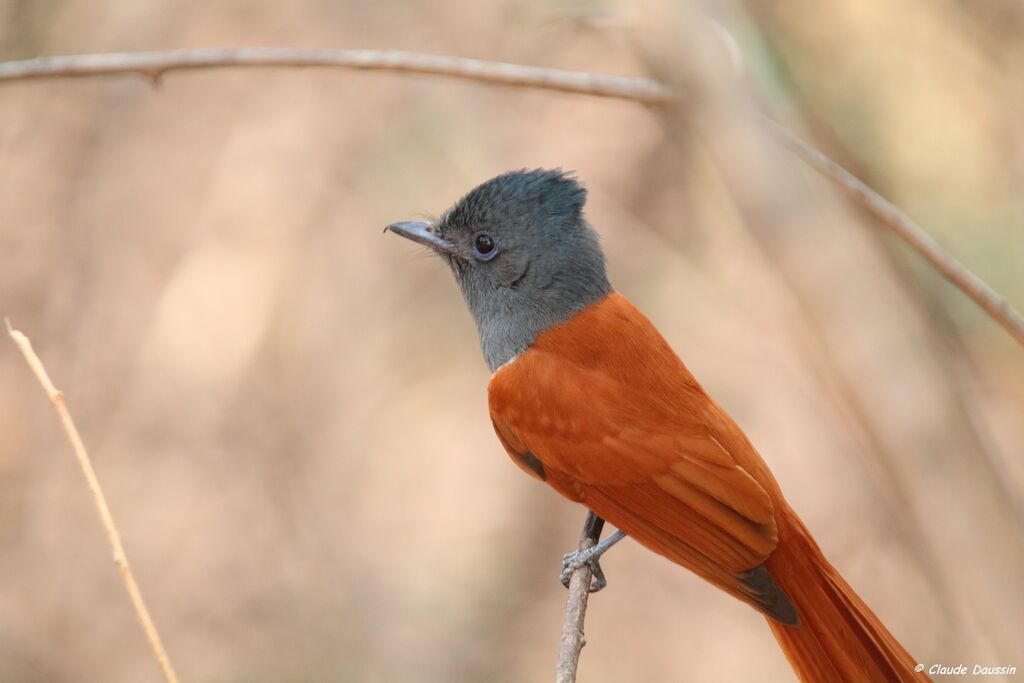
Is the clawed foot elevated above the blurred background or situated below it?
below

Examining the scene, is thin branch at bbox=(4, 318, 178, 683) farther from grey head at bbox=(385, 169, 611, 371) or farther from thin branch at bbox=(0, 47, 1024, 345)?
grey head at bbox=(385, 169, 611, 371)

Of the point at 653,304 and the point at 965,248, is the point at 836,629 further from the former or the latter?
the point at 653,304

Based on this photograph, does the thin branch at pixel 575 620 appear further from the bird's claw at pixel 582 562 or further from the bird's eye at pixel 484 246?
the bird's eye at pixel 484 246

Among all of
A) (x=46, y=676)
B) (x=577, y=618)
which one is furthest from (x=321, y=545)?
(x=577, y=618)

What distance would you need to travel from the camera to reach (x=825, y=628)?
2.82 meters

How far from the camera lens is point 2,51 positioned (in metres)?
4.61

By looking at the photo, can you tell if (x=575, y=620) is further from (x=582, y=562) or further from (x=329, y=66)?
(x=329, y=66)

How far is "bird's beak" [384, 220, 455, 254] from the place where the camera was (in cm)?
351

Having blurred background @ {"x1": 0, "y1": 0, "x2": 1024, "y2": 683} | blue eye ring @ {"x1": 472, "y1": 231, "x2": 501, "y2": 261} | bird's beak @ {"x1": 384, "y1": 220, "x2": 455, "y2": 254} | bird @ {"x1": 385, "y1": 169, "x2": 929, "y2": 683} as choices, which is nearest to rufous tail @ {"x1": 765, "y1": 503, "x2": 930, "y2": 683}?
bird @ {"x1": 385, "y1": 169, "x2": 929, "y2": 683}

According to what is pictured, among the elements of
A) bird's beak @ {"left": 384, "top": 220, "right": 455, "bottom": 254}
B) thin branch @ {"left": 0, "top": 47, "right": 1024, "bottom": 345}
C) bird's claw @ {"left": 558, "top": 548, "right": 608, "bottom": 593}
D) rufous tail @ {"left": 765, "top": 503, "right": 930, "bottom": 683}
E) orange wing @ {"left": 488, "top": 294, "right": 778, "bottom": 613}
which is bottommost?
rufous tail @ {"left": 765, "top": 503, "right": 930, "bottom": 683}

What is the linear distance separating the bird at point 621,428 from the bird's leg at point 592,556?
12 mm

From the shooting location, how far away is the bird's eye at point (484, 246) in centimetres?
347

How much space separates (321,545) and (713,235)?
109 inches

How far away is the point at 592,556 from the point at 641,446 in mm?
367
